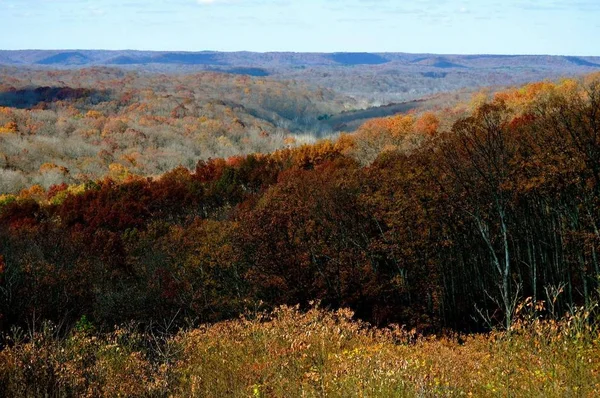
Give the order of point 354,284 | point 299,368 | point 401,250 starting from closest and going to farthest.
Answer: point 299,368
point 354,284
point 401,250

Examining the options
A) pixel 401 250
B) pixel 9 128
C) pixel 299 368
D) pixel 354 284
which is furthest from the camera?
pixel 9 128

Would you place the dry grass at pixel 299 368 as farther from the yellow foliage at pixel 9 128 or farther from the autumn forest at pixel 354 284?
the yellow foliage at pixel 9 128

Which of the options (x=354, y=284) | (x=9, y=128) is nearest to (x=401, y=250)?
(x=354, y=284)

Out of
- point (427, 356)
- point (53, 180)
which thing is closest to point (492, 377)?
point (427, 356)

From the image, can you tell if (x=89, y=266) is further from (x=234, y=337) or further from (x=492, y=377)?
(x=492, y=377)

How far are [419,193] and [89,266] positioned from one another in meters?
19.5

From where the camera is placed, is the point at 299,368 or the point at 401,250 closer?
the point at 299,368

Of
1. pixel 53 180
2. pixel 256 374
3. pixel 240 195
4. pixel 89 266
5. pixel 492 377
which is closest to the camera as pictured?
pixel 492 377

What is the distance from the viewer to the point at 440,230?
31375 mm

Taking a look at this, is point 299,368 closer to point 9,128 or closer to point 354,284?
point 354,284

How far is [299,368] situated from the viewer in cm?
1105

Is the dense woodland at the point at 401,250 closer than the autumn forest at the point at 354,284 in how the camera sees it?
No

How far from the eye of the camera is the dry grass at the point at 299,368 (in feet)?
29.2

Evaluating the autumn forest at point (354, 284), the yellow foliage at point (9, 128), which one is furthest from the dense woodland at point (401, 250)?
the yellow foliage at point (9, 128)
